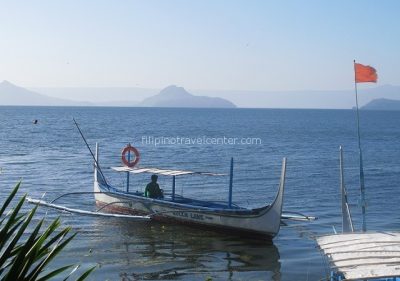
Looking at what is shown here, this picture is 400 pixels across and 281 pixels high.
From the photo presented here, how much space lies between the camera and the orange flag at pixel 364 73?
14195mm

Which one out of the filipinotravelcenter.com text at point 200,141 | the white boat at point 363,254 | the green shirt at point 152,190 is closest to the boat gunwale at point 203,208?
the green shirt at point 152,190

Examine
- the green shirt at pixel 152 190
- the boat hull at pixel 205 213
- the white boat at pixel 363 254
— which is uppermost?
the white boat at pixel 363 254

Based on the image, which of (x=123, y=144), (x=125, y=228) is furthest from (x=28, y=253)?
(x=123, y=144)

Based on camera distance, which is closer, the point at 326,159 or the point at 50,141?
the point at 326,159

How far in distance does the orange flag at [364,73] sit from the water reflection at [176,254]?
6.00 meters

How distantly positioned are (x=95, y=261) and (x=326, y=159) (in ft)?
118

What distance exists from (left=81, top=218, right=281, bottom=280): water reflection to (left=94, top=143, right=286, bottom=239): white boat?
0.37 meters

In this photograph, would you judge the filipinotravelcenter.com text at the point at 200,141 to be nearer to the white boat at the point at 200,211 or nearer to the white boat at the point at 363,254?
the white boat at the point at 200,211

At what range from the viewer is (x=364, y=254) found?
8.75 meters

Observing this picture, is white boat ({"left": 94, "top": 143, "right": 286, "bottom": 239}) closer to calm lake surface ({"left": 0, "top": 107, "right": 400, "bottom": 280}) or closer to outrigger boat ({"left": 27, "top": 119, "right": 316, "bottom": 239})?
outrigger boat ({"left": 27, "top": 119, "right": 316, "bottom": 239})

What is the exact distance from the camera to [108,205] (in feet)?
77.7

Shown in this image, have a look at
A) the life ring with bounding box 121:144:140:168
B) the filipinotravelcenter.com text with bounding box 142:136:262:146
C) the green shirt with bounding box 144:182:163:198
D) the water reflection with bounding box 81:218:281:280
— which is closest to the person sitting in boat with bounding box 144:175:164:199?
the green shirt with bounding box 144:182:163:198


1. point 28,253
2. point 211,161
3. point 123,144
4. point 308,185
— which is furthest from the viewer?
point 123,144

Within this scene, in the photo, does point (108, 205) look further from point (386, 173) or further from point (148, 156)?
point (148, 156)
